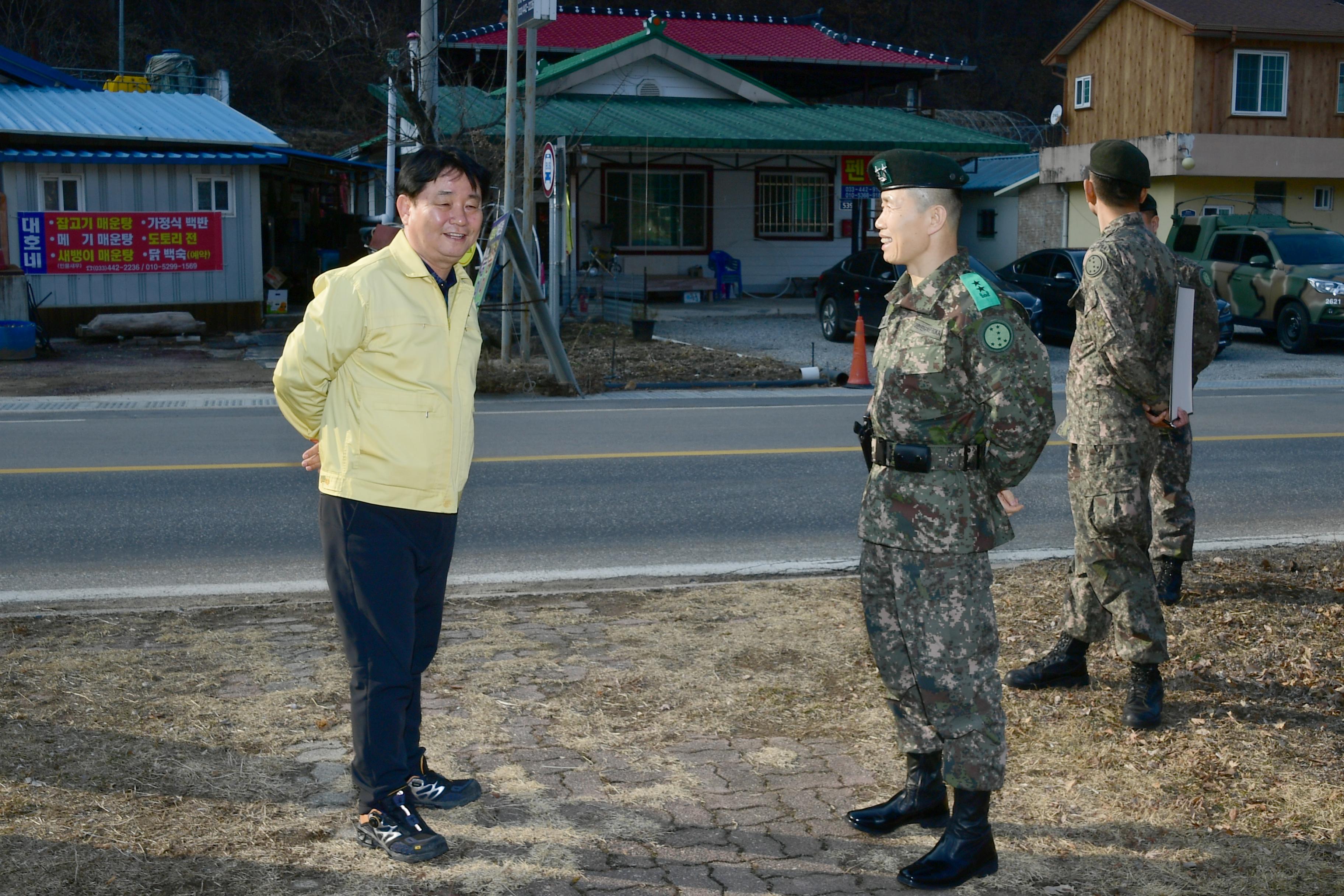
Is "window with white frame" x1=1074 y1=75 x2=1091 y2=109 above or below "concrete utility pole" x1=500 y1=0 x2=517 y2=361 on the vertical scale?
above

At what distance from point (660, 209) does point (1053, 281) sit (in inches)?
442

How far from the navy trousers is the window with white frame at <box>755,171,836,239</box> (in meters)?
27.2

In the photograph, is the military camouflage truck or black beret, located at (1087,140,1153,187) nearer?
black beret, located at (1087,140,1153,187)

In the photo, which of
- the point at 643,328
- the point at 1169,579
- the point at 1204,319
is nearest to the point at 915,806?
the point at 1169,579

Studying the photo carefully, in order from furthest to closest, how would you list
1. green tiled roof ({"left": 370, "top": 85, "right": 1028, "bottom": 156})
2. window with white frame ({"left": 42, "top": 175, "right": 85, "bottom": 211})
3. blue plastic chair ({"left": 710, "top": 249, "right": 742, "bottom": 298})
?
blue plastic chair ({"left": 710, "top": 249, "right": 742, "bottom": 298}) → green tiled roof ({"left": 370, "top": 85, "right": 1028, "bottom": 156}) → window with white frame ({"left": 42, "top": 175, "right": 85, "bottom": 211})

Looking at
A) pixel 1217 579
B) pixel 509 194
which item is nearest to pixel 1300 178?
pixel 509 194

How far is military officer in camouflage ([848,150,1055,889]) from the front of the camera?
3.53m

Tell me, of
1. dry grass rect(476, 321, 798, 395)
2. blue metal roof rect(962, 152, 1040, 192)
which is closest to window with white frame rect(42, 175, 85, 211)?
dry grass rect(476, 321, 798, 395)

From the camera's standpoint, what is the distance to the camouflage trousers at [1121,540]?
457 cm

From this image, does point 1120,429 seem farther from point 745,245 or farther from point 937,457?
point 745,245

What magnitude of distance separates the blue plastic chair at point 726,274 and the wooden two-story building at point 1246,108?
885 centimetres

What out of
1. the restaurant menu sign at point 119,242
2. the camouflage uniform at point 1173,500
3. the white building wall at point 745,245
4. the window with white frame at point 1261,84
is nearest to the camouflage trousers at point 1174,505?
the camouflage uniform at point 1173,500

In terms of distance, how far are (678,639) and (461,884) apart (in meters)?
2.18

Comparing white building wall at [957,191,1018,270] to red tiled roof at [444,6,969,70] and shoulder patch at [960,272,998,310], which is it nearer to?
red tiled roof at [444,6,969,70]
